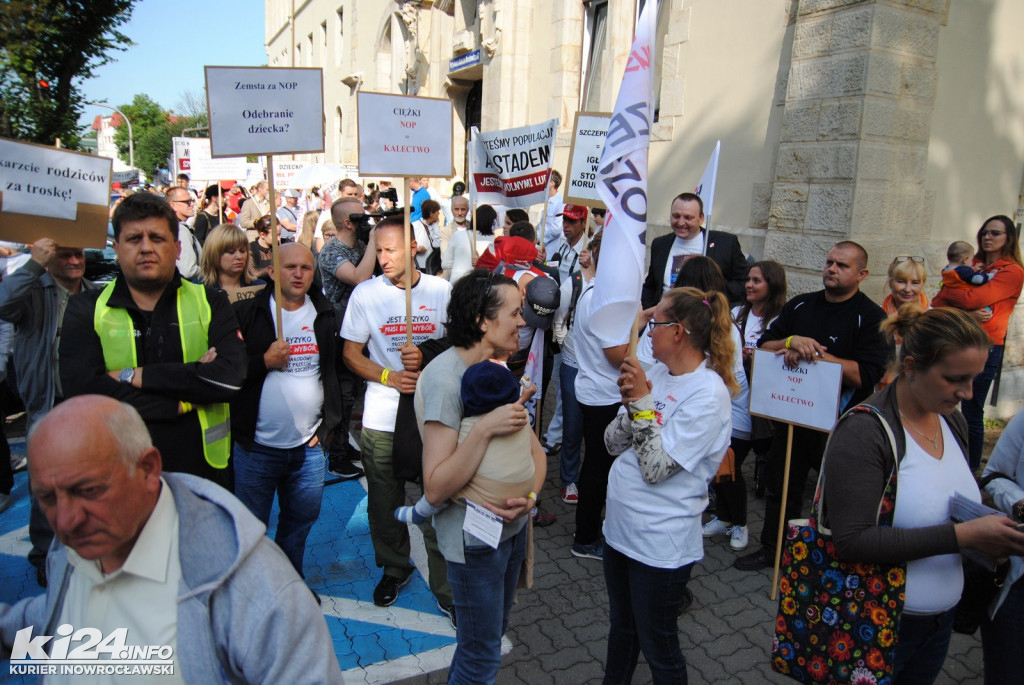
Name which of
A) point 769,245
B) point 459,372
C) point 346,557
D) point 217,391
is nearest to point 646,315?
point 459,372

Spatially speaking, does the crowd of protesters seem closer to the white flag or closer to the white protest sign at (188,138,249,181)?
the white flag

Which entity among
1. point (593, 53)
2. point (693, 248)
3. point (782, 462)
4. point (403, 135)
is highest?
point (593, 53)

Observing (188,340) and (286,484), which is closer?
(188,340)

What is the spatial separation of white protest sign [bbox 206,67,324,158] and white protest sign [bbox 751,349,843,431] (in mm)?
2951

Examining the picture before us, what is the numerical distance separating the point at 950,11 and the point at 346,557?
7623 mm

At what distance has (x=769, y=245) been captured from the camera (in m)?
7.38

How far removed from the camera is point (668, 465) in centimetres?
245

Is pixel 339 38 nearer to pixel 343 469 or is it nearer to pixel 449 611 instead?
pixel 343 469

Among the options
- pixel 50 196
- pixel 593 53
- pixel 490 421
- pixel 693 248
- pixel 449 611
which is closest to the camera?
pixel 490 421

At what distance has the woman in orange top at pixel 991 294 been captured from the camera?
18.4ft

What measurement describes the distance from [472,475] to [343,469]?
3.86 m

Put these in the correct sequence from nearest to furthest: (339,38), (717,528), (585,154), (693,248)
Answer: (717,528) → (585,154) → (693,248) → (339,38)

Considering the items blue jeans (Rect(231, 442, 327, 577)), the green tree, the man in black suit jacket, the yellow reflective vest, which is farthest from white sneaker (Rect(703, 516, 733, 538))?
the green tree

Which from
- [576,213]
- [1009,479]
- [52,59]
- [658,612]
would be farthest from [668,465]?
[52,59]
